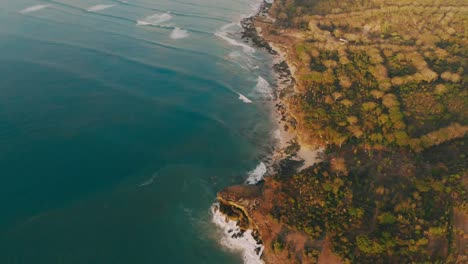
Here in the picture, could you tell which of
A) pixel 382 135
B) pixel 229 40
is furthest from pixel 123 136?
pixel 229 40

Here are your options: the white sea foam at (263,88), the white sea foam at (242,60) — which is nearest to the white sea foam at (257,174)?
the white sea foam at (263,88)

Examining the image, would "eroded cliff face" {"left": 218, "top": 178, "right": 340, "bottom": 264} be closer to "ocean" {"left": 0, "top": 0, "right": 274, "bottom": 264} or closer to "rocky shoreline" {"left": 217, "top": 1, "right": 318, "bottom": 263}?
"rocky shoreline" {"left": 217, "top": 1, "right": 318, "bottom": 263}

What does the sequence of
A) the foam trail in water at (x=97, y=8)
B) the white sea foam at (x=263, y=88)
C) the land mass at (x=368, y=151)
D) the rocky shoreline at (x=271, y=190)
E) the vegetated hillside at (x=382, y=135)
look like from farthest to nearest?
the foam trail in water at (x=97, y=8) → the white sea foam at (x=263, y=88) → the rocky shoreline at (x=271, y=190) → the vegetated hillside at (x=382, y=135) → the land mass at (x=368, y=151)

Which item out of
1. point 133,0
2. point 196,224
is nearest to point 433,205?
point 196,224

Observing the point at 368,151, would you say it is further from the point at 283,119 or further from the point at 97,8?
the point at 97,8

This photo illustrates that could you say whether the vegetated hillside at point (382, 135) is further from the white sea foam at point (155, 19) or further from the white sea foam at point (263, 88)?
the white sea foam at point (155, 19)

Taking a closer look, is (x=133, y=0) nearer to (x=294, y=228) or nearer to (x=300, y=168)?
(x=300, y=168)
